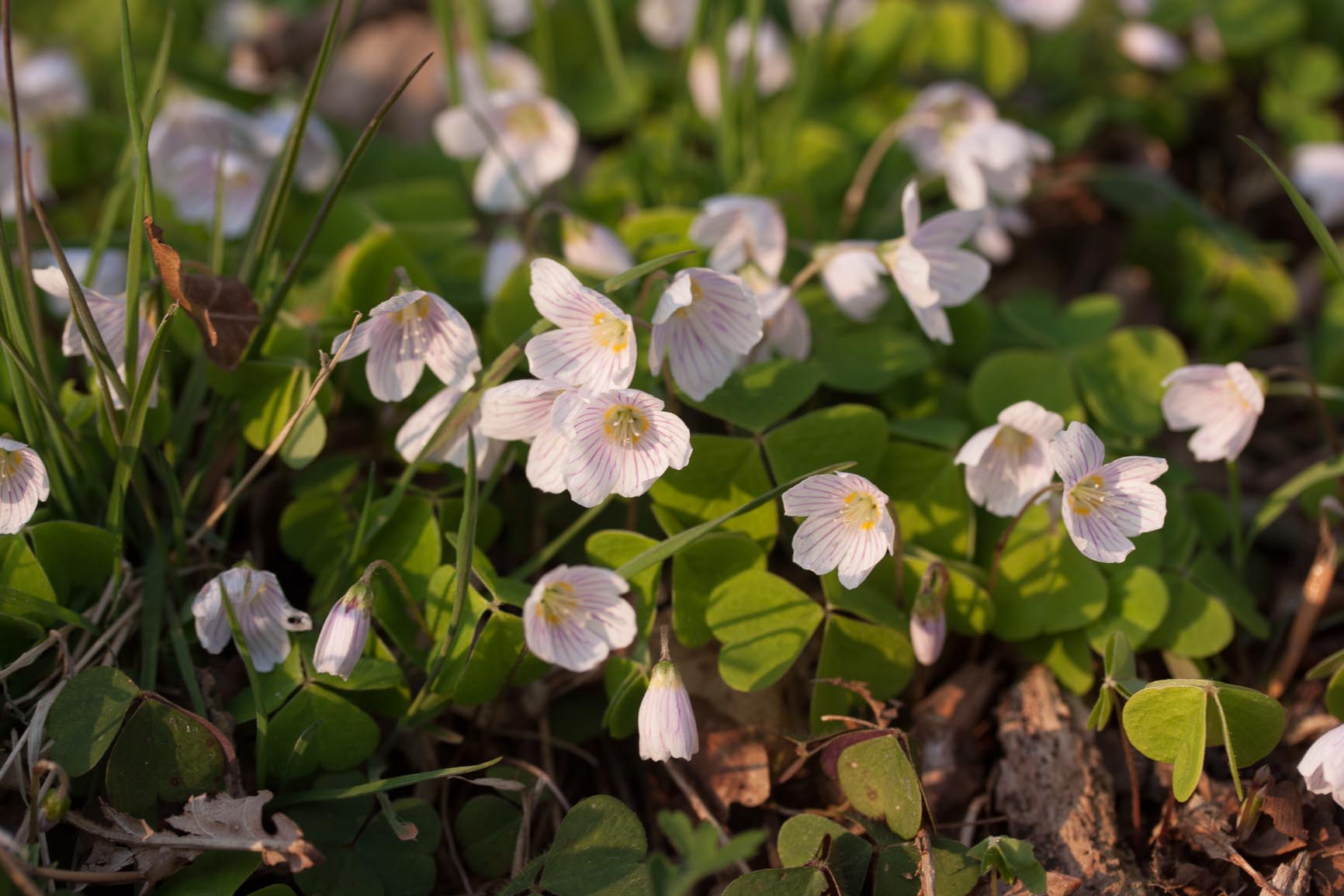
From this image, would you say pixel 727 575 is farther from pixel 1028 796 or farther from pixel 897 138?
pixel 897 138

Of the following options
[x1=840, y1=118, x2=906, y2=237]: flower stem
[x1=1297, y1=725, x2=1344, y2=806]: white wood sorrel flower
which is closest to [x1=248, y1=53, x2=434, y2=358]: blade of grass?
[x1=840, y1=118, x2=906, y2=237]: flower stem

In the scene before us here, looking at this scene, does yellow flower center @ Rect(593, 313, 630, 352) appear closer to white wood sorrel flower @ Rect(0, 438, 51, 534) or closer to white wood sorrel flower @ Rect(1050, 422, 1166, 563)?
white wood sorrel flower @ Rect(1050, 422, 1166, 563)

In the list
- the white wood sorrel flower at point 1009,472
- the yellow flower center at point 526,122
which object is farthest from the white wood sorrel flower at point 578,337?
the yellow flower center at point 526,122

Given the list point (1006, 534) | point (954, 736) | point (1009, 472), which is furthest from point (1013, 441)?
point (954, 736)

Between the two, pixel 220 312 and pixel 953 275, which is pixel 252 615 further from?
pixel 953 275

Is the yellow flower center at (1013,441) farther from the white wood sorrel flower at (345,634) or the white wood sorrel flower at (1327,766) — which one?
the white wood sorrel flower at (345,634)
